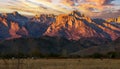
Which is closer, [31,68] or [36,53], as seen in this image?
[31,68]

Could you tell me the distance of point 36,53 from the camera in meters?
153

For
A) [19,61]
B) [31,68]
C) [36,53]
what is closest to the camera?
[19,61]

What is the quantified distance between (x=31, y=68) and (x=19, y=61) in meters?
9.67

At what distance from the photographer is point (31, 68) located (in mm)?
23969

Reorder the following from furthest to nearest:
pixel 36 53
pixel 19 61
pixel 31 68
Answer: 1. pixel 36 53
2. pixel 31 68
3. pixel 19 61

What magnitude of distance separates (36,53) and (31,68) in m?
130

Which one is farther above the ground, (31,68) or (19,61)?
(19,61)

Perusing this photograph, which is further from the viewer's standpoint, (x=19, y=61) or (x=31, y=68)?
(x=31, y=68)

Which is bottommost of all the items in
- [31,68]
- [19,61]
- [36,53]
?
[36,53]

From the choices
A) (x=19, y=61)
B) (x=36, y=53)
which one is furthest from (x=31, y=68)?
(x=36, y=53)

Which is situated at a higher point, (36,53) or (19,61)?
(19,61)

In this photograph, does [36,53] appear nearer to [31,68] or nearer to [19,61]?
[31,68]

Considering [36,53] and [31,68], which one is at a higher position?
[31,68]
